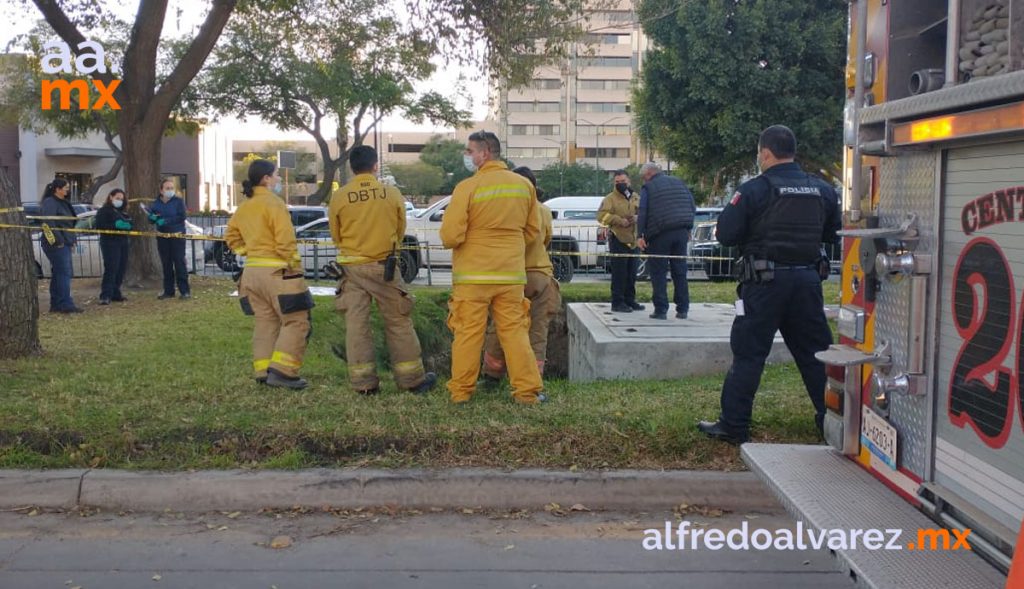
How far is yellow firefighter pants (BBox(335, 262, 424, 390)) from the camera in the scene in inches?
277

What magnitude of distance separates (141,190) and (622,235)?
25.9ft

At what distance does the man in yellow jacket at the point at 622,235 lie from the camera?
1062cm

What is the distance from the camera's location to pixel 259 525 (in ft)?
17.2

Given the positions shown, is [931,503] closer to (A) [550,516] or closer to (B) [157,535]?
(A) [550,516]

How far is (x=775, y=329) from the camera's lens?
5.60 metres

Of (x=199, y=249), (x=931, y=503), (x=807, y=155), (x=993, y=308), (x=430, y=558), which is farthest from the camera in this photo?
(x=807, y=155)

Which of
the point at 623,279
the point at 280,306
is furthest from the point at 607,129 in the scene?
the point at 280,306

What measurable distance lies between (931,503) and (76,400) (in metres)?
5.55

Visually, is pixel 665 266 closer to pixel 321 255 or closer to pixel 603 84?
pixel 321 255

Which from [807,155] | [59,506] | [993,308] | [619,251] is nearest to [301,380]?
[59,506]

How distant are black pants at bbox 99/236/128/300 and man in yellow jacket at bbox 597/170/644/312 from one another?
656 centimetres

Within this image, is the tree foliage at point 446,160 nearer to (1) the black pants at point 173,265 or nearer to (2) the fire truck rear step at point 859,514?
(1) the black pants at point 173,265

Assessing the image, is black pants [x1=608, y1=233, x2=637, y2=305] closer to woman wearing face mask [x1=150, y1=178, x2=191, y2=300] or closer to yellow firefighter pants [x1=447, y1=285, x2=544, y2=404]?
yellow firefighter pants [x1=447, y1=285, x2=544, y2=404]

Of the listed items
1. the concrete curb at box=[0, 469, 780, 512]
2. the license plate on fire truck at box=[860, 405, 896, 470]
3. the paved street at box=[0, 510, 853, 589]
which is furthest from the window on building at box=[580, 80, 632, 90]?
the license plate on fire truck at box=[860, 405, 896, 470]
